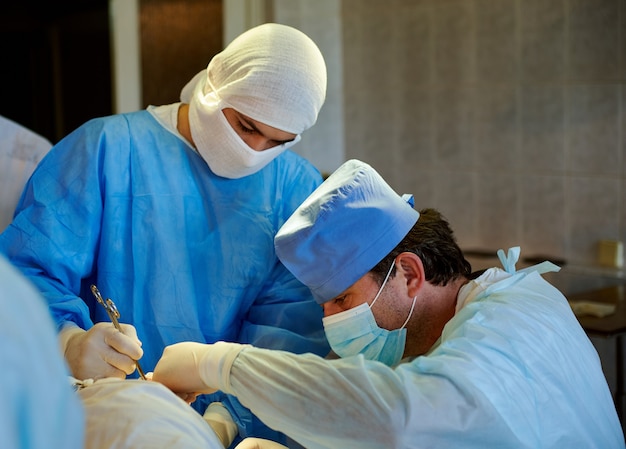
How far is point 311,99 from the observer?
200 cm

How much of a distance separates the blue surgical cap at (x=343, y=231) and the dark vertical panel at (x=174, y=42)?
2.90m

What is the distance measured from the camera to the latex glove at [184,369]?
1.56m

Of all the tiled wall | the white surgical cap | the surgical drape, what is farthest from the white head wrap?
the tiled wall

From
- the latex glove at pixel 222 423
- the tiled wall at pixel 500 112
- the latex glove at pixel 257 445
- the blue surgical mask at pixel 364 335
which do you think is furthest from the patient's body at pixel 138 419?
the tiled wall at pixel 500 112

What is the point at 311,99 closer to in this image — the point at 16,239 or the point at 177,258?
the point at 177,258

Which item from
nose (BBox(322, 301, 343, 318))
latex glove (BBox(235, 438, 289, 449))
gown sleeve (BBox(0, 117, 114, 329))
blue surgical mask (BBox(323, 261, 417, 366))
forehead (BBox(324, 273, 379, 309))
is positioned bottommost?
latex glove (BBox(235, 438, 289, 449))

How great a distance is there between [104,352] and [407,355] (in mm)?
602

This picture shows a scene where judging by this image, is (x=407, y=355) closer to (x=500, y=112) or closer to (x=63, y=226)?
(x=63, y=226)

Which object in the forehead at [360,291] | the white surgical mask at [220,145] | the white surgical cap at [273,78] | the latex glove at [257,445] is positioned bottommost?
the latex glove at [257,445]

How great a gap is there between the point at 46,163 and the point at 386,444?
102cm

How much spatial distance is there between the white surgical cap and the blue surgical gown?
18cm

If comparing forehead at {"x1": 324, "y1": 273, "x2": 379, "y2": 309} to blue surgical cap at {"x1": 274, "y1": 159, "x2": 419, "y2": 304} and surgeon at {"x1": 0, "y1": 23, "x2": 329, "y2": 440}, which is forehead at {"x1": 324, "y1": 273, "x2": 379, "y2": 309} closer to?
blue surgical cap at {"x1": 274, "y1": 159, "x2": 419, "y2": 304}

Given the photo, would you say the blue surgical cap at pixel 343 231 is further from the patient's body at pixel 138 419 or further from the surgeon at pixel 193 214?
the patient's body at pixel 138 419

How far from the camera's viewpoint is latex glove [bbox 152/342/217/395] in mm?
1559
